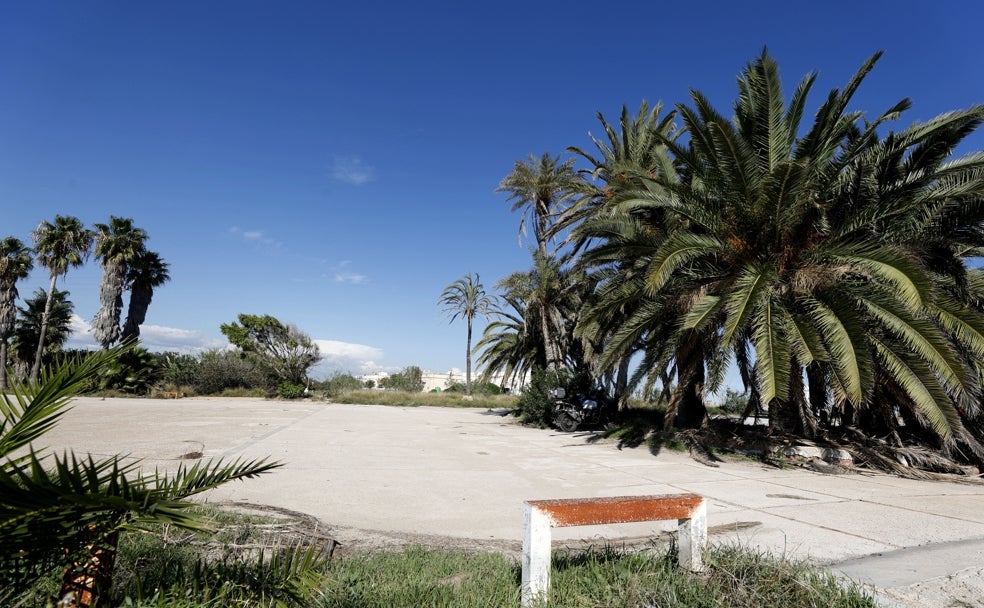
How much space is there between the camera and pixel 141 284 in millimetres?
28688

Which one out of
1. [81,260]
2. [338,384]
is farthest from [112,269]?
[338,384]

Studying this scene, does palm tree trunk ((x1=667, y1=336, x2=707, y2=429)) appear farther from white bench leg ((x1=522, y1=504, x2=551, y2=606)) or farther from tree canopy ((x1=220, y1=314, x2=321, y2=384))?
tree canopy ((x1=220, y1=314, x2=321, y2=384))

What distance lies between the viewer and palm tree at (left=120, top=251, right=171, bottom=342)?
92.3ft

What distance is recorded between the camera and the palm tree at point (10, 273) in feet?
86.3

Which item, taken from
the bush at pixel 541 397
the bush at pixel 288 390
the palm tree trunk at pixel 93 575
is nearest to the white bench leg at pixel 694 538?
the palm tree trunk at pixel 93 575

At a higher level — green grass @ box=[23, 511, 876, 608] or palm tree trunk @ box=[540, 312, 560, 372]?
palm tree trunk @ box=[540, 312, 560, 372]

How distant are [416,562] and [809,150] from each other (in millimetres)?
10150

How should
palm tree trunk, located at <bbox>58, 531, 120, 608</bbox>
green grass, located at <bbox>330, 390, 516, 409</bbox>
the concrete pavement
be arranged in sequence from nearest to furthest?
palm tree trunk, located at <bbox>58, 531, 120, 608</bbox> → the concrete pavement → green grass, located at <bbox>330, 390, 516, 409</bbox>

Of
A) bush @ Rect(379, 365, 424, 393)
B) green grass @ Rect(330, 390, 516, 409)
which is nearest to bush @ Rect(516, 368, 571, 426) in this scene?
green grass @ Rect(330, 390, 516, 409)

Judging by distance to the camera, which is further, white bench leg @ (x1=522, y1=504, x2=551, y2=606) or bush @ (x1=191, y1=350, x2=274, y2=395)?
bush @ (x1=191, y1=350, x2=274, y2=395)

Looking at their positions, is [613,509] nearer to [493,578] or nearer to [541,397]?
[493,578]

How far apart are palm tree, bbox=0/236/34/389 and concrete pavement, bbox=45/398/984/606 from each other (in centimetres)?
2060

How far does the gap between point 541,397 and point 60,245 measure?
27.4 m

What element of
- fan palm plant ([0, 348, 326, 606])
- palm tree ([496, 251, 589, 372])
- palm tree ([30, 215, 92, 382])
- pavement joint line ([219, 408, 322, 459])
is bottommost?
pavement joint line ([219, 408, 322, 459])
